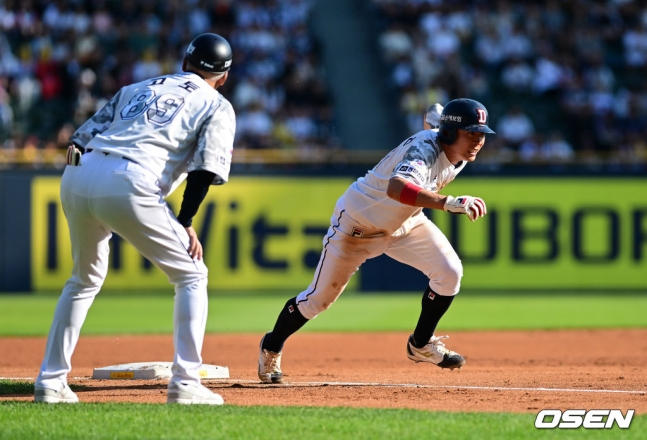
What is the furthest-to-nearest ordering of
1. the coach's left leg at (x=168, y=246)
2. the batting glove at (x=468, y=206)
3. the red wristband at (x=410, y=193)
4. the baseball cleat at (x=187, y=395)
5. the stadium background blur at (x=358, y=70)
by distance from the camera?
the stadium background blur at (x=358, y=70)
the red wristband at (x=410, y=193)
the batting glove at (x=468, y=206)
the baseball cleat at (x=187, y=395)
the coach's left leg at (x=168, y=246)

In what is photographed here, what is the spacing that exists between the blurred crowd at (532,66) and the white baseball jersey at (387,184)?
1094 centimetres

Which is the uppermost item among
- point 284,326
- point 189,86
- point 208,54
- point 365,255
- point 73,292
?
point 208,54

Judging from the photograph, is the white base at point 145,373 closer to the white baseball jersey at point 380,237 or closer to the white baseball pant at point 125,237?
the white baseball jersey at point 380,237

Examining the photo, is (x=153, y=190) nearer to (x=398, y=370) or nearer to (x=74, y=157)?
(x=74, y=157)

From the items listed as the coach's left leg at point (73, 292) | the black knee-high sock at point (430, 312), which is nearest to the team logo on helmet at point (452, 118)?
the black knee-high sock at point (430, 312)

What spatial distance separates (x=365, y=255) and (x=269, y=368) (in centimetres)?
108

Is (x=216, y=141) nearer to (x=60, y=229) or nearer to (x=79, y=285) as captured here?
(x=79, y=285)

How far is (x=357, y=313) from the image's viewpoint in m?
14.0

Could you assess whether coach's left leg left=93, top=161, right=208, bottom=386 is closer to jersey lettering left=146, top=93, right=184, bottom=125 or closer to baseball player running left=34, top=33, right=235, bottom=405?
baseball player running left=34, top=33, right=235, bottom=405

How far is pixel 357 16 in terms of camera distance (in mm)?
22359

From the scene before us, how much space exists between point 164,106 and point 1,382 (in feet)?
8.65

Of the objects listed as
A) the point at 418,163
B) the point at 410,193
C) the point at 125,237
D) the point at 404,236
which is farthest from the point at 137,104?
the point at 404,236

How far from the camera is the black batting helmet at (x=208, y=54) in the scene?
5.64m

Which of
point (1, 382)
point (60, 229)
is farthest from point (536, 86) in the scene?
point (1, 382)
